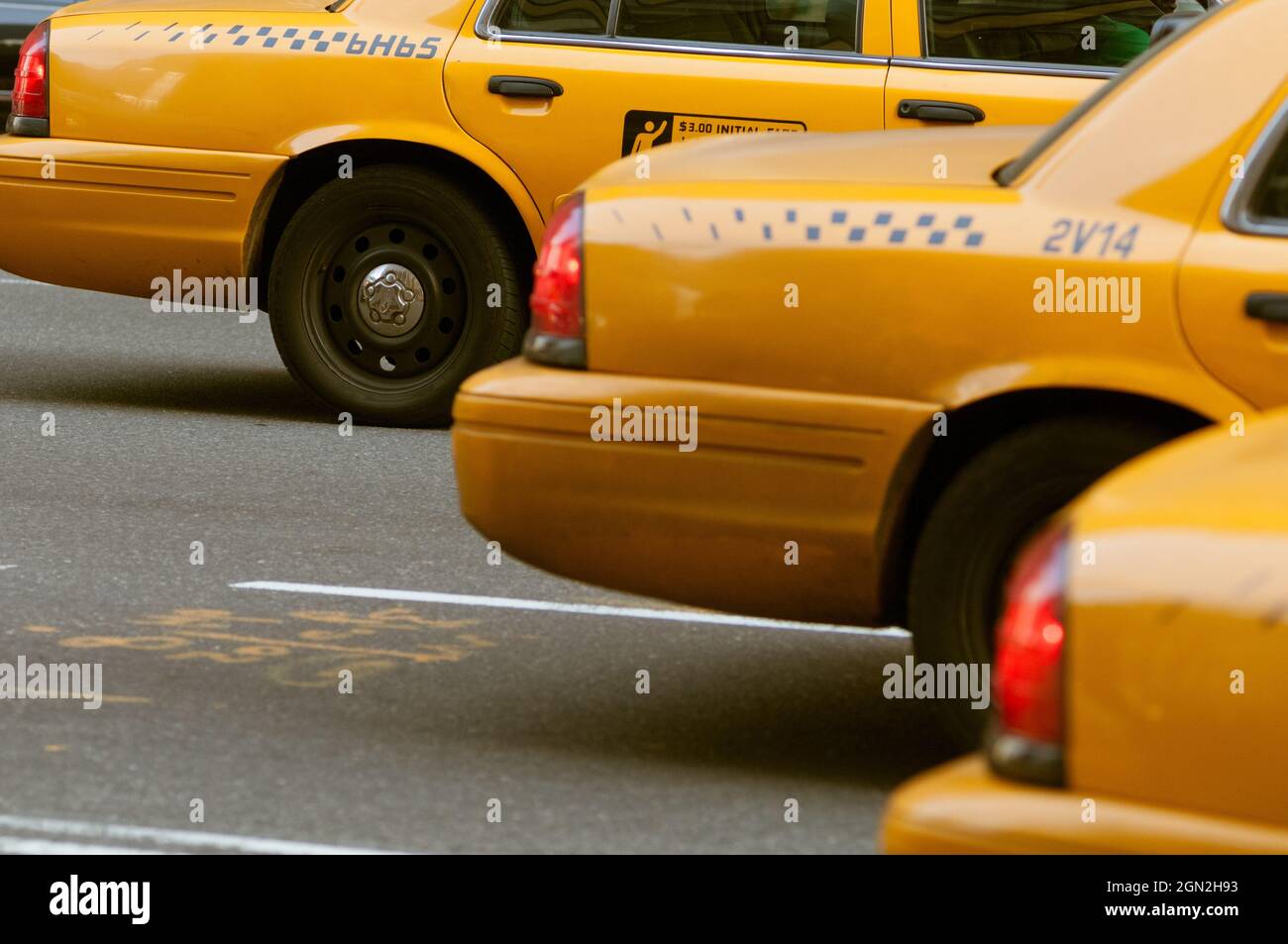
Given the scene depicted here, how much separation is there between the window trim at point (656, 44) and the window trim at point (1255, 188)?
12.7ft

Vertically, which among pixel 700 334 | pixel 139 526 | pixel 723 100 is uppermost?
pixel 723 100

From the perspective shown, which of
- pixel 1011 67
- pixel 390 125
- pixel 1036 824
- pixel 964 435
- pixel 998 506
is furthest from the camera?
pixel 390 125

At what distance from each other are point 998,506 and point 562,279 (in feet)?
3.25

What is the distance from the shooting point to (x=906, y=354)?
4.72m

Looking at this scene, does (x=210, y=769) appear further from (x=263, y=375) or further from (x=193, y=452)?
(x=263, y=375)

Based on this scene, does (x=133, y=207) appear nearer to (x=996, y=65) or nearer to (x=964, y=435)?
(x=996, y=65)

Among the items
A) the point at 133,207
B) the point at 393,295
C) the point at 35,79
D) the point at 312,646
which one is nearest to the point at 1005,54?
the point at 393,295

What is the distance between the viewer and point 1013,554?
4.71 meters

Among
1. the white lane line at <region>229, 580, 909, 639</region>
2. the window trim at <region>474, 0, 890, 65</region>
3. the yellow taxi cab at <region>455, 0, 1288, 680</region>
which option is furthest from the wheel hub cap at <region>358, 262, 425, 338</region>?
the yellow taxi cab at <region>455, 0, 1288, 680</region>

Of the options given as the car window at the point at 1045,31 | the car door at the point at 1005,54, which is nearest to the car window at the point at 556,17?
the car door at the point at 1005,54

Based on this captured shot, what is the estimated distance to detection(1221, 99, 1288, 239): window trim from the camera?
4625 mm

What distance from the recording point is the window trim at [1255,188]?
182 inches
